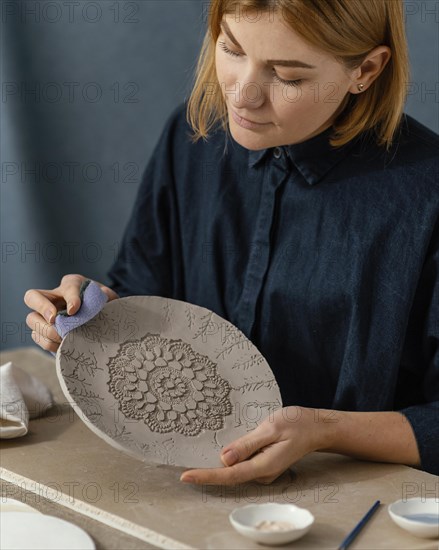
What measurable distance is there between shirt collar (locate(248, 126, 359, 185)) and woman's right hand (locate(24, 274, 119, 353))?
0.45m

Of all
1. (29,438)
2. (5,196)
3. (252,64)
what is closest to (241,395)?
(29,438)

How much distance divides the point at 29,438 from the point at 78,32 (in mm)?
1659

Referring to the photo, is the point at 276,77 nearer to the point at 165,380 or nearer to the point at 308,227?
the point at 308,227

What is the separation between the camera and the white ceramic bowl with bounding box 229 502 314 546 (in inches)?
43.4

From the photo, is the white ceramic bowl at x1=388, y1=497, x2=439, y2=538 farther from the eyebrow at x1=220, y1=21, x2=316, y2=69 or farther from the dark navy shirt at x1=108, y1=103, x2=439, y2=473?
the eyebrow at x1=220, y1=21, x2=316, y2=69

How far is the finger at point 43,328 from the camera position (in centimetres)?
145

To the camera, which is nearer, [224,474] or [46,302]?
[224,474]

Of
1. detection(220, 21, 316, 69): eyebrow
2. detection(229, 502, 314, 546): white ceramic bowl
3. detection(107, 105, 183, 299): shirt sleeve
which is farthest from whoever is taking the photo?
detection(107, 105, 183, 299): shirt sleeve

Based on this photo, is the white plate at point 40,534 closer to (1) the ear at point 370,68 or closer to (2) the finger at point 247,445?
(2) the finger at point 247,445

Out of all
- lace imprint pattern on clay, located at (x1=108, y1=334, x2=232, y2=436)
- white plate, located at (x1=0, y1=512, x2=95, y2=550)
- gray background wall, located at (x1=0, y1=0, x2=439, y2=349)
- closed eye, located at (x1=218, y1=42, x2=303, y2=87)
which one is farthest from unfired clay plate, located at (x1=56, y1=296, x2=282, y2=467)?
gray background wall, located at (x1=0, y1=0, x2=439, y2=349)

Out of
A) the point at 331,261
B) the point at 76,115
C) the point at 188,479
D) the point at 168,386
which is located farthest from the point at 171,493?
the point at 76,115

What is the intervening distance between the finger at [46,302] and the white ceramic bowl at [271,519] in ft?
1.55

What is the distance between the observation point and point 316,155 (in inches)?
62.9

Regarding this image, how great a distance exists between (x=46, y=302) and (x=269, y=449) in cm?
46
